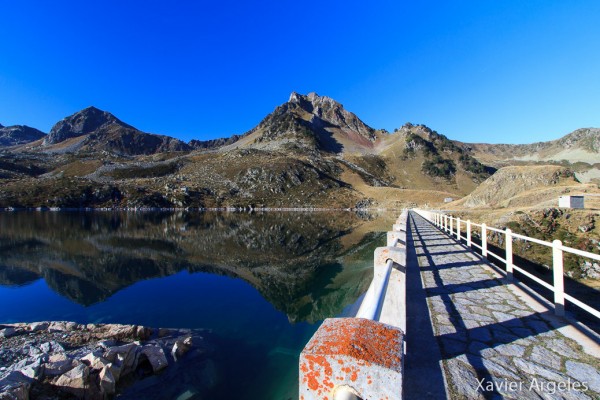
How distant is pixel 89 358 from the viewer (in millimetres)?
7824

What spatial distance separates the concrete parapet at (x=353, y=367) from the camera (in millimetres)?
1877

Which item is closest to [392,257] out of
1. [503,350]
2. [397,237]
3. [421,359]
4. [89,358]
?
[421,359]

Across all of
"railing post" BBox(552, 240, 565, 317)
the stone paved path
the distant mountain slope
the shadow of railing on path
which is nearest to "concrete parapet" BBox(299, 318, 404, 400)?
the shadow of railing on path

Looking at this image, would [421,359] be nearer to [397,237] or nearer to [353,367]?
[353,367]

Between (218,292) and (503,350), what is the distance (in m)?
15.6

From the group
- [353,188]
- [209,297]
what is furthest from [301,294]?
[353,188]

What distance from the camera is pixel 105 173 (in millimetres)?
166625

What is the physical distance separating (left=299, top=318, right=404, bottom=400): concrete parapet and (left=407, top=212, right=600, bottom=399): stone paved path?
8.38ft

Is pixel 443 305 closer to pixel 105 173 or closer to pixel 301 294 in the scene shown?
pixel 301 294

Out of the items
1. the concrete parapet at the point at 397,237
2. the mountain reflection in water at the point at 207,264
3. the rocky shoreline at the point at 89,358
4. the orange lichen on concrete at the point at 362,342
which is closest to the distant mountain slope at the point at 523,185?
the mountain reflection in water at the point at 207,264

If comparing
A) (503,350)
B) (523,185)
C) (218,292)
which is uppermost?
(523,185)

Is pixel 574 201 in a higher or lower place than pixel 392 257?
higher

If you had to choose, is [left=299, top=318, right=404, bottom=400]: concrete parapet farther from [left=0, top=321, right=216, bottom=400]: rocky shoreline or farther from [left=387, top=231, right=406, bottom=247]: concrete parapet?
[left=0, top=321, right=216, bottom=400]: rocky shoreline

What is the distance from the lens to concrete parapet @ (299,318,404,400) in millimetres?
1877
